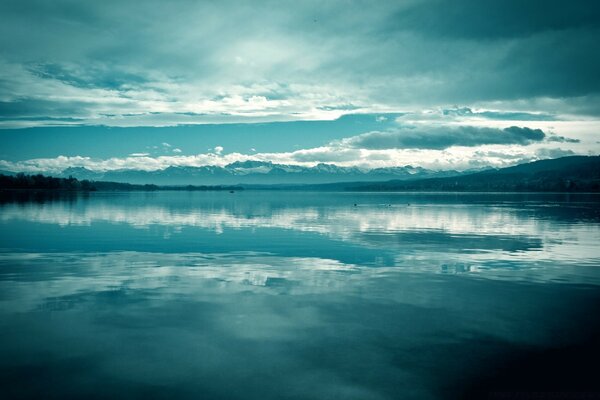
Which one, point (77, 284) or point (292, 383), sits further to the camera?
point (77, 284)

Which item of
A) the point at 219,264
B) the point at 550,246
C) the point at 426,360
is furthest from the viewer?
the point at 550,246

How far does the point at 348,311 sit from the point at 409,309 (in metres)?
2.82

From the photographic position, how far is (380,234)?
51188 mm

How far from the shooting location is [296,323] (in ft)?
61.3

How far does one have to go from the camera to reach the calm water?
527 inches

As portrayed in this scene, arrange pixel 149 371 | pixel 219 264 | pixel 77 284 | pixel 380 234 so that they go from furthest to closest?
pixel 380 234
pixel 219 264
pixel 77 284
pixel 149 371

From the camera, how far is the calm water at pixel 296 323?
13.4 m

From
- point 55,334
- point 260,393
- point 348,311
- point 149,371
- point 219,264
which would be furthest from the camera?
point 219,264

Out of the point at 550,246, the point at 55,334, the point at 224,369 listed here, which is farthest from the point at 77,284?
the point at 550,246

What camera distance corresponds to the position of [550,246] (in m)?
40.8

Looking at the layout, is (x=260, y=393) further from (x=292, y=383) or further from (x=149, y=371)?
(x=149, y=371)

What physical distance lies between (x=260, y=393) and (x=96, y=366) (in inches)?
216

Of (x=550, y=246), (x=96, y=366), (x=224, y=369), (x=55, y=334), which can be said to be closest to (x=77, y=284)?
(x=55, y=334)

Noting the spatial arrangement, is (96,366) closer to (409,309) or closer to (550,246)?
(409,309)
